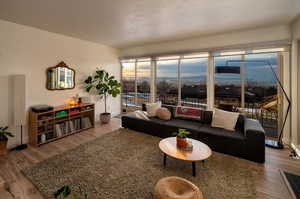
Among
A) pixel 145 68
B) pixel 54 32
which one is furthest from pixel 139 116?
pixel 54 32

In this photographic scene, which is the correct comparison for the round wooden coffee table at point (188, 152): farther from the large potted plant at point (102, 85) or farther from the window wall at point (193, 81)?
the large potted plant at point (102, 85)

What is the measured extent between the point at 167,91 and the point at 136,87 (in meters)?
1.34

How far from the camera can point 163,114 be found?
12.8 ft

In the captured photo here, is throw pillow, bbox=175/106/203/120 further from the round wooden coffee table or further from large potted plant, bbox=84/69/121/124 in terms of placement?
large potted plant, bbox=84/69/121/124

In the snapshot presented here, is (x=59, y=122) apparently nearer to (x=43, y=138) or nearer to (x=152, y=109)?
(x=43, y=138)

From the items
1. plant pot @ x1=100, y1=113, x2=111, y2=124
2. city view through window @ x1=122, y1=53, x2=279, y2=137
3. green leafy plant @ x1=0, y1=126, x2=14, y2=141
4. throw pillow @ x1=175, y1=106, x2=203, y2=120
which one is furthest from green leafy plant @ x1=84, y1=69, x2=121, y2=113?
throw pillow @ x1=175, y1=106, x2=203, y2=120

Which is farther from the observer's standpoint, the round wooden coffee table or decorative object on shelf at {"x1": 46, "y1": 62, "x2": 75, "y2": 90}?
decorative object on shelf at {"x1": 46, "y1": 62, "x2": 75, "y2": 90}

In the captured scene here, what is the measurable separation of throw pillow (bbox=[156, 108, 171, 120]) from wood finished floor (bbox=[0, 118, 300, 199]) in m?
1.81

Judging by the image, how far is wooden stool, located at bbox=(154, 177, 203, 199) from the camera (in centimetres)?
144

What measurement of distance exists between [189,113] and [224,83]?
1.36 meters

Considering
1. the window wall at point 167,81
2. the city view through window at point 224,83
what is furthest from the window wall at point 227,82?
the window wall at point 167,81

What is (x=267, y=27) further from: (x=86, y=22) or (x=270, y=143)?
(x=86, y=22)

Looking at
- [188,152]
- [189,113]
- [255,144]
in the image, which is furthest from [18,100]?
[255,144]

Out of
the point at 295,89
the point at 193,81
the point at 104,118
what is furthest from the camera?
the point at 104,118
